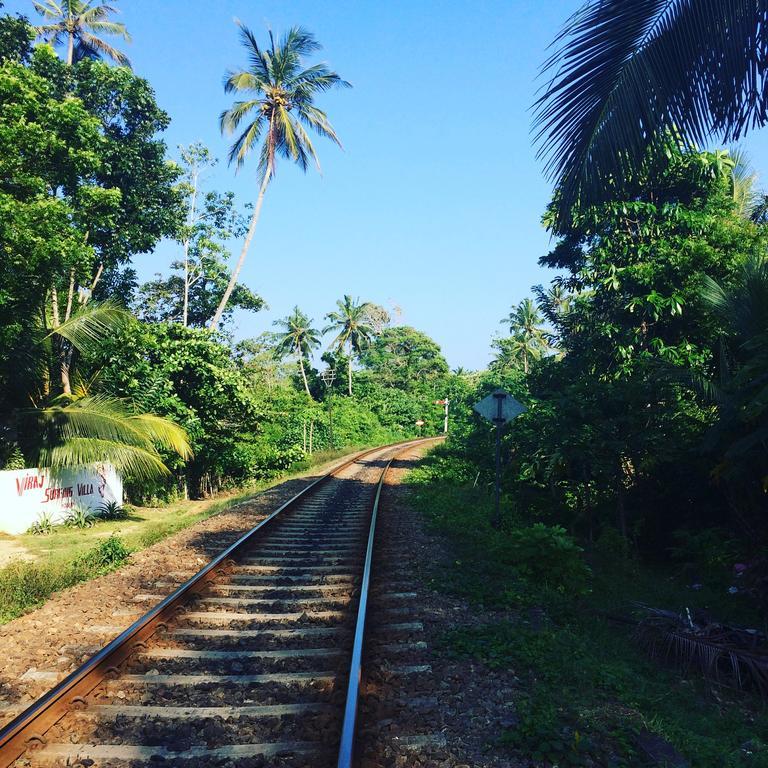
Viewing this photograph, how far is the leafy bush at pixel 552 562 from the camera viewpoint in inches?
292

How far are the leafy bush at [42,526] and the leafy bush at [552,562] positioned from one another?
9729 millimetres

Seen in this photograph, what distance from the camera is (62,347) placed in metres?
14.3

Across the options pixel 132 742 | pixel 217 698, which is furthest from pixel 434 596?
pixel 132 742

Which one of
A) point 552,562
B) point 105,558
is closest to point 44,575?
point 105,558

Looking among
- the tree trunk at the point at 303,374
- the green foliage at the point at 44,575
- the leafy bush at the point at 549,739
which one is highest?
the tree trunk at the point at 303,374

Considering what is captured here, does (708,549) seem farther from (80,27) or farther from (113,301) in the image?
(80,27)

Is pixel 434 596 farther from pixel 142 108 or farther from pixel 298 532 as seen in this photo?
pixel 142 108

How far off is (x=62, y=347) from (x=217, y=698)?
1263cm

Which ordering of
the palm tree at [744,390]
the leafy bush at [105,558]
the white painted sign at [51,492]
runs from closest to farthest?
the palm tree at [744,390], the leafy bush at [105,558], the white painted sign at [51,492]

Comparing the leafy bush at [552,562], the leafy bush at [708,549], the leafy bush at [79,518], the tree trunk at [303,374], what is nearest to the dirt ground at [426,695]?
the leafy bush at [552,562]

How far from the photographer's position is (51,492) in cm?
1273

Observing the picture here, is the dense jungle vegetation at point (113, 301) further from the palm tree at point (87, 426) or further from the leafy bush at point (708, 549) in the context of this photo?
the leafy bush at point (708, 549)

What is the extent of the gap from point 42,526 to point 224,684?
9.95 metres

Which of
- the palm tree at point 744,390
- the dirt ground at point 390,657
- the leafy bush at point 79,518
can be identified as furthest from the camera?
the leafy bush at point 79,518
